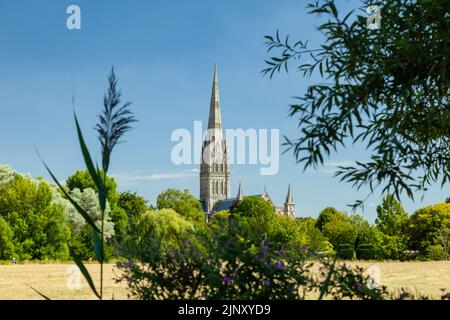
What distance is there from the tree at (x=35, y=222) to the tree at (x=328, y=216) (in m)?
42.8

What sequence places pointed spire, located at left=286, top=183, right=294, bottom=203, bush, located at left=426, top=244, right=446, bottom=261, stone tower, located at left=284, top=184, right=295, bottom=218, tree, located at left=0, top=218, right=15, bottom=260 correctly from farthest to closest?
pointed spire, located at left=286, top=183, right=294, bottom=203 → stone tower, located at left=284, top=184, right=295, bottom=218 → bush, located at left=426, top=244, right=446, bottom=261 → tree, located at left=0, top=218, right=15, bottom=260

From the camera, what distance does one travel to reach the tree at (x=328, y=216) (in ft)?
243

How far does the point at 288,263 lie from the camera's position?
664 cm

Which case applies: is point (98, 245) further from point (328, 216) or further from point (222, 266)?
point (328, 216)


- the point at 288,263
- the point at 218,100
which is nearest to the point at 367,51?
the point at 288,263

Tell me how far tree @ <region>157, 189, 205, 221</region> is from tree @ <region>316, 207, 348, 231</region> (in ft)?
66.4

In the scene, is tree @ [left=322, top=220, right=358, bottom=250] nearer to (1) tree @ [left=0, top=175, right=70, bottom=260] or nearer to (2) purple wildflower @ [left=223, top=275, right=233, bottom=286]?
(1) tree @ [left=0, top=175, right=70, bottom=260]

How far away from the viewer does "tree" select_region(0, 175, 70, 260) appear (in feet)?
128

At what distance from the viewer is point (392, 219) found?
50.4 metres

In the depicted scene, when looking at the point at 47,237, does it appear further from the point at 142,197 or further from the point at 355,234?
the point at 355,234

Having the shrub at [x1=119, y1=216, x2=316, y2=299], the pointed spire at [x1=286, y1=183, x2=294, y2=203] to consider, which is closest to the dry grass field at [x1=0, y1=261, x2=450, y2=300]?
the shrub at [x1=119, y1=216, x2=316, y2=299]

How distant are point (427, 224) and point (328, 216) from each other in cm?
2620

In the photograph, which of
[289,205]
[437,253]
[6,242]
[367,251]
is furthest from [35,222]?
[289,205]

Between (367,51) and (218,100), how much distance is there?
13809 centimetres
